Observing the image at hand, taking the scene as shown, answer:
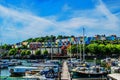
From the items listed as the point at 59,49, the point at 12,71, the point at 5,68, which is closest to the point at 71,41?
the point at 59,49

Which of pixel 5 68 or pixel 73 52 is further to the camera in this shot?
pixel 73 52

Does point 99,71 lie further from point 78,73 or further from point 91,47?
point 91,47

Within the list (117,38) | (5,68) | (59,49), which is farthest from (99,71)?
(117,38)

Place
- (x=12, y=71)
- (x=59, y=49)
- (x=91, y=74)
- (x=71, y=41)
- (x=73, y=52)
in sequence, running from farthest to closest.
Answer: (x=71, y=41), (x=59, y=49), (x=73, y=52), (x=12, y=71), (x=91, y=74)

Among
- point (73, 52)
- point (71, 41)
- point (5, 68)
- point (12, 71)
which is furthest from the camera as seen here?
point (71, 41)

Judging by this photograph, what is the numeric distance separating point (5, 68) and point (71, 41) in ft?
322

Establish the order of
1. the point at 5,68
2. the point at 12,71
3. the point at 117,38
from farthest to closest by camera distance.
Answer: the point at 117,38 → the point at 5,68 → the point at 12,71

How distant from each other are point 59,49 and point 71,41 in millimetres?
13601

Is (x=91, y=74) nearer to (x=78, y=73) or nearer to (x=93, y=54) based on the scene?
(x=78, y=73)

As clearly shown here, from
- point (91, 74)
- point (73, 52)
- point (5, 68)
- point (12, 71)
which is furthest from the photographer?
point (73, 52)

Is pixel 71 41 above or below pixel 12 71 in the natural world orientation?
above

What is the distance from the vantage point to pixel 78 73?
44.8m

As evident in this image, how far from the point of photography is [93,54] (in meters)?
132

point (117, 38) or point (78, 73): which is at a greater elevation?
point (117, 38)
